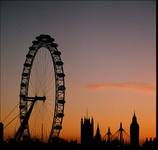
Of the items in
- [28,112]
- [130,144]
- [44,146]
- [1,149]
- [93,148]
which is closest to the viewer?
[28,112]

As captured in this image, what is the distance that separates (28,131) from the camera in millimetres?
57375

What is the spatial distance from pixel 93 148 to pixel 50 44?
69094 millimetres

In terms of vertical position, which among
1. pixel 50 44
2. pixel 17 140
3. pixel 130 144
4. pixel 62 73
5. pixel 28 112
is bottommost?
pixel 130 144

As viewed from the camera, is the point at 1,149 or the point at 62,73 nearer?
the point at 62,73

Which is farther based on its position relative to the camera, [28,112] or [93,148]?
[93,148]

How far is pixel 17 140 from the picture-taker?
58656mm

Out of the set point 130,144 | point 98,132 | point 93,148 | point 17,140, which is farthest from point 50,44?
point 98,132

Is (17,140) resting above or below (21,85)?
below

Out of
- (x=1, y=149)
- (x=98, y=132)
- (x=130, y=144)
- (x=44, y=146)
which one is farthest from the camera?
(x=98, y=132)

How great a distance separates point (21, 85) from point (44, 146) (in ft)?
115

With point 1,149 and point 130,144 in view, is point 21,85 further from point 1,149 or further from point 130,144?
point 130,144

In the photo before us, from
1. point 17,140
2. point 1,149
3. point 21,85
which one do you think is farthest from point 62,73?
point 1,149

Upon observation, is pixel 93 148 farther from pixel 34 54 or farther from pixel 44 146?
pixel 34 54

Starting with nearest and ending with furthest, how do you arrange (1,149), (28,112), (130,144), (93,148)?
(28,112)
(1,149)
(93,148)
(130,144)
